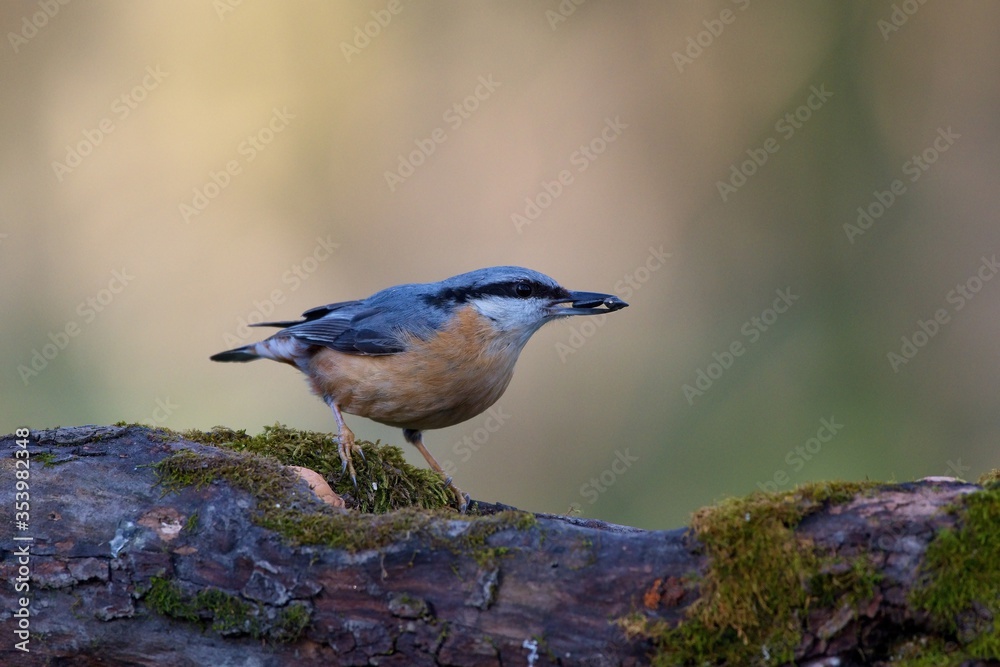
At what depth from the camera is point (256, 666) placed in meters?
2.51

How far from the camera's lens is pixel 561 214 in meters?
8.06

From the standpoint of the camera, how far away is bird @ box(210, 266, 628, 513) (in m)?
4.35

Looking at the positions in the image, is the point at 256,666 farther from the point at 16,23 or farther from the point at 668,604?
the point at 16,23

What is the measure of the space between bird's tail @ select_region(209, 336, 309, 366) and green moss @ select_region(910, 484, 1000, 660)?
3588 millimetres

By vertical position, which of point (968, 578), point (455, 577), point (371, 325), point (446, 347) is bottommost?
point (455, 577)

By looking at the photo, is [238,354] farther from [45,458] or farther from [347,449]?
[45,458]

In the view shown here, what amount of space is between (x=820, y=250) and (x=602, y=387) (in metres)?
2.37

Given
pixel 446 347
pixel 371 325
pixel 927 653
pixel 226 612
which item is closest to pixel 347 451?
pixel 446 347

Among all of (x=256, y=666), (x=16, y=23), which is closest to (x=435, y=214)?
(x=16, y=23)

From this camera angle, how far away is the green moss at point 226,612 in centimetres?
246

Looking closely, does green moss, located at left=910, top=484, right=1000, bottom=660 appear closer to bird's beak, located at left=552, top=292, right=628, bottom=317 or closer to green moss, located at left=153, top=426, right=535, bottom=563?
green moss, located at left=153, top=426, right=535, bottom=563

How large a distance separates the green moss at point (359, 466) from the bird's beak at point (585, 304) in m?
1.08

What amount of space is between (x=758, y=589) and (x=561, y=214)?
20.1 ft

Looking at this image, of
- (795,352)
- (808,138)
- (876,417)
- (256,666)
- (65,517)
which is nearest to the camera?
(256,666)
